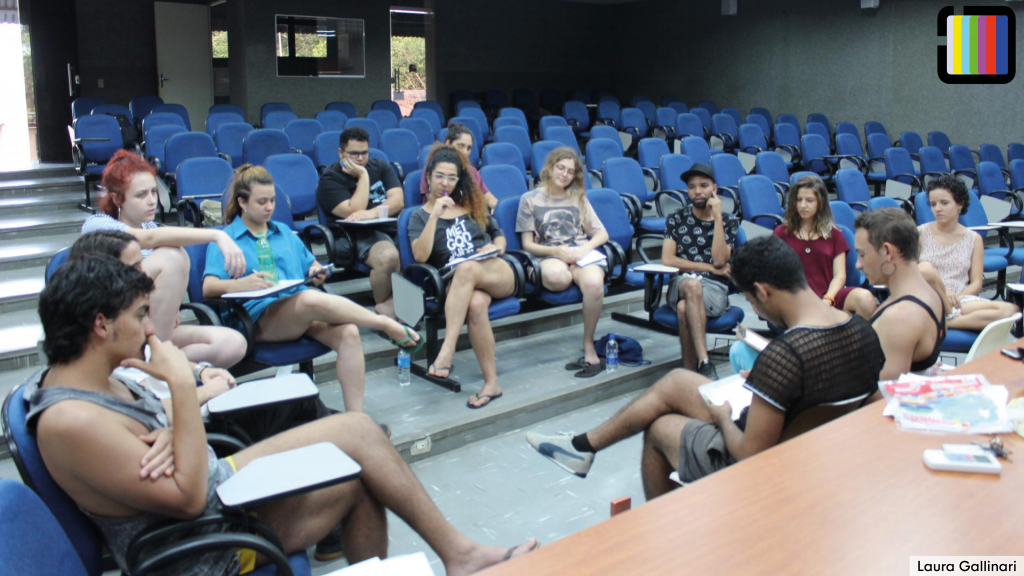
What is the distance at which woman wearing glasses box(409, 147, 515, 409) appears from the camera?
3.82m

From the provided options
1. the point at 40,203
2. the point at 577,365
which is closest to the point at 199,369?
the point at 577,365

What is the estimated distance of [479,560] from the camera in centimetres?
212

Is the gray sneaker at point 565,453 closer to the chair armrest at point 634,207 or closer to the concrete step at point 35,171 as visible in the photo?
the chair armrest at point 634,207

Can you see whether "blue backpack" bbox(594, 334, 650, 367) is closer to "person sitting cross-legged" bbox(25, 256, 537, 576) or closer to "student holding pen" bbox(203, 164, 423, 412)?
"student holding pen" bbox(203, 164, 423, 412)

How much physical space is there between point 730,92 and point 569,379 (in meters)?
9.84

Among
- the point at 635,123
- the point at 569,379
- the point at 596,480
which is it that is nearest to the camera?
the point at 596,480

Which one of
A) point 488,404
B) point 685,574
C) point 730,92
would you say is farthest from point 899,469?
point 730,92

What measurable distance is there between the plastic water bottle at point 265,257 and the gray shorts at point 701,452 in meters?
1.83

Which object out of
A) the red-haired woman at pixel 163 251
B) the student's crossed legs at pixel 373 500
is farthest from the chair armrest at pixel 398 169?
the student's crossed legs at pixel 373 500

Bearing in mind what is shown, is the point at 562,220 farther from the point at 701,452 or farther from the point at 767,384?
the point at 767,384

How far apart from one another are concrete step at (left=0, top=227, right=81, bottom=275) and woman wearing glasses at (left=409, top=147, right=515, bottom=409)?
7.93 ft

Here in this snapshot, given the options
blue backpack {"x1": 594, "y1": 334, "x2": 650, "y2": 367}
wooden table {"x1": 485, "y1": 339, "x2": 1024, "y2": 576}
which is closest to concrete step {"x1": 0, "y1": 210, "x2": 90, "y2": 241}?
blue backpack {"x1": 594, "y1": 334, "x2": 650, "y2": 367}

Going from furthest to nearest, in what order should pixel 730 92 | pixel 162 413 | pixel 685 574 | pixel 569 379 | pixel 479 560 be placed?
pixel 730 92, pixel 569 379, pixel 479 560, pixel 162 413, pixel 685 574

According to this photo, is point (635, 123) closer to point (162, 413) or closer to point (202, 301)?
point (202, 301)
